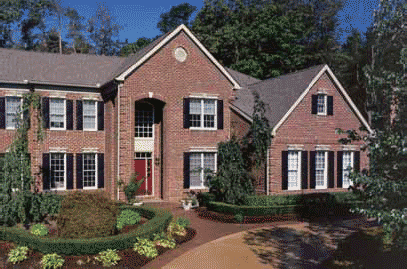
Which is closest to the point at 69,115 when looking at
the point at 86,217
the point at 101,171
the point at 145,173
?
the point at 101,171

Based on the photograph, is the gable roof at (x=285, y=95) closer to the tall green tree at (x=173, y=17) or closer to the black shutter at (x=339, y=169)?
the black shutter at (x=339, y=169)

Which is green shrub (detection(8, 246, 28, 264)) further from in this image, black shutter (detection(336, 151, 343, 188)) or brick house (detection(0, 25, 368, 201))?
black shutter (detection(336, 151, 343, 188))

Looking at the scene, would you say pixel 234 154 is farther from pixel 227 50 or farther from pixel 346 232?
pixel 227 50

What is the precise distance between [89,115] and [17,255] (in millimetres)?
14279

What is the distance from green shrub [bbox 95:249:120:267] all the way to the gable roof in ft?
42.0

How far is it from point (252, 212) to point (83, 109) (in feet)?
41.6

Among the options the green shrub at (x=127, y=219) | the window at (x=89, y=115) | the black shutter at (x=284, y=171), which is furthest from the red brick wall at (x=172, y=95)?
the green shrub at (x=127, y=219)

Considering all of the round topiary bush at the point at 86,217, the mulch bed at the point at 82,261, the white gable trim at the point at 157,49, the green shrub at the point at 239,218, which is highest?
the white gable trim at the point at 157,49

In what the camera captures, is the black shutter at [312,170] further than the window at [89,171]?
No

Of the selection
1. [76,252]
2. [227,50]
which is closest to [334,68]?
[227,50]

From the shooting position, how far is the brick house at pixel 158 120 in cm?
2259

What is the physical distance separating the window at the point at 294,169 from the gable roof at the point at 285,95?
80.3 inches

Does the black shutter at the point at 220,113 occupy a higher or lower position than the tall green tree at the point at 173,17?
lower

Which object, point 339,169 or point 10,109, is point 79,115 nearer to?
point 10,109
